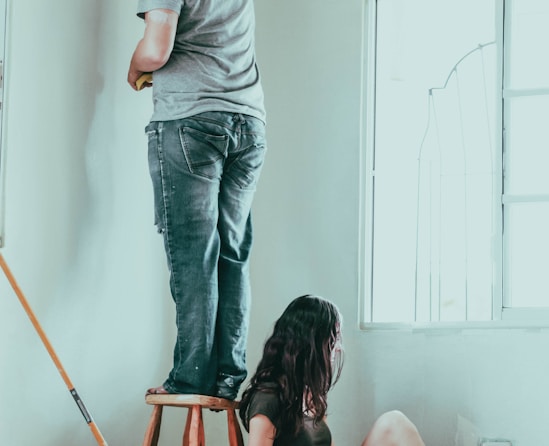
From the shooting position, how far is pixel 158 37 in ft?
7.99

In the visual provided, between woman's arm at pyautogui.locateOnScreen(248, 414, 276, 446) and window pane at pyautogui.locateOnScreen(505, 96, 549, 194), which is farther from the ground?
window pane at pyautogui.locateOnScreen(505, 96, 549, 194)

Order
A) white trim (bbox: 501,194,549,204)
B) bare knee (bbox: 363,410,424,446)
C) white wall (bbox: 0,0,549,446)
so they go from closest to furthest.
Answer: white wall (bbox: 0,0,549,446)
bare knee (bbox: 363,410,424,446)
white trim (bbox: 501,194,549,204)

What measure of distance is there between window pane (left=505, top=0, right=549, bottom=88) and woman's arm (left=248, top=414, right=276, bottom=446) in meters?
1.35

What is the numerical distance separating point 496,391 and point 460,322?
0.77 ft

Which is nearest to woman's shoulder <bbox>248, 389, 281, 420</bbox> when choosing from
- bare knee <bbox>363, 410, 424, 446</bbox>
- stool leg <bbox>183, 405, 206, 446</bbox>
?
stool leg <bbox>183, 405, 206, 446</bbox>

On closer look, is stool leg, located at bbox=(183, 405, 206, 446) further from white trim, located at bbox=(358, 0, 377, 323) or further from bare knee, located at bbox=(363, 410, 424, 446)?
white trim, located at bbox=(358, 0, 377, 323)

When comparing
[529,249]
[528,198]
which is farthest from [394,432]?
[528,198]

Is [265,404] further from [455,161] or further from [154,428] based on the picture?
[455,161]

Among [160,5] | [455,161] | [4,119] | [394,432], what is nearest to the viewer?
[4,119]

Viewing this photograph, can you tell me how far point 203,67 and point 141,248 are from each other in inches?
26.0

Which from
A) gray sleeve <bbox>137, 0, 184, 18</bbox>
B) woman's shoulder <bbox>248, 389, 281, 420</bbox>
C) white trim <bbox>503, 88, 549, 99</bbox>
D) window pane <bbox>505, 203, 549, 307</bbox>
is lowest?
woman's shoulder <bbox>248, 389, 281, 420</bbox>

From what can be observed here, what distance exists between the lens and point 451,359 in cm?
301

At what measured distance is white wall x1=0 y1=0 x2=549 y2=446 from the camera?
94.5 inches

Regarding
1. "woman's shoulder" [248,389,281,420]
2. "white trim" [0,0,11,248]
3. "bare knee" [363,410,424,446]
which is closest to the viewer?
"white trim" [0,0,11,248]
